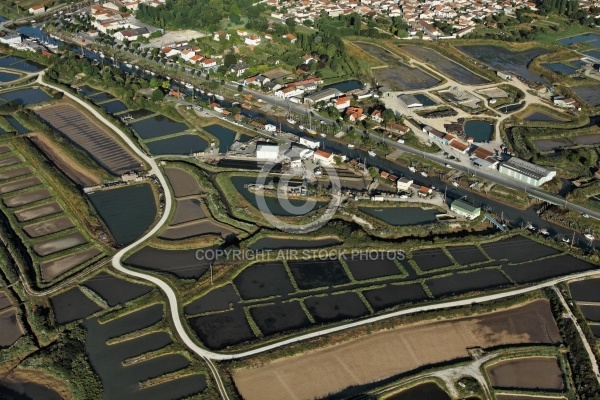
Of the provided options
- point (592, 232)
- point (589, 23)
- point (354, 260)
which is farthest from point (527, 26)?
point (354, 260)

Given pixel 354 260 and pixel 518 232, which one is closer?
pixel 354 260

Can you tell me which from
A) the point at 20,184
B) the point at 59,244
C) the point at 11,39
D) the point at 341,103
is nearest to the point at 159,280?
the point at 59,244

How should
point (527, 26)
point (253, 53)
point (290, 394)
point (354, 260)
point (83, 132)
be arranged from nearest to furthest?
point (290, 394) < point (354, 260) < point (83, 132) < point (253, 53) < point (527, 26)

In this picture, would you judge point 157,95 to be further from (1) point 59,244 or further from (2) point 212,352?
(2) point 212,352

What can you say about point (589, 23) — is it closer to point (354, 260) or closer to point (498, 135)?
point (498, 135)

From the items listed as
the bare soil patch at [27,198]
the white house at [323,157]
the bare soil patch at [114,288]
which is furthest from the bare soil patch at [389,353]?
the bare soil patch at [27,198]

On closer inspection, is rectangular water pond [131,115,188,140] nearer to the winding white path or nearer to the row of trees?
the winding white path
